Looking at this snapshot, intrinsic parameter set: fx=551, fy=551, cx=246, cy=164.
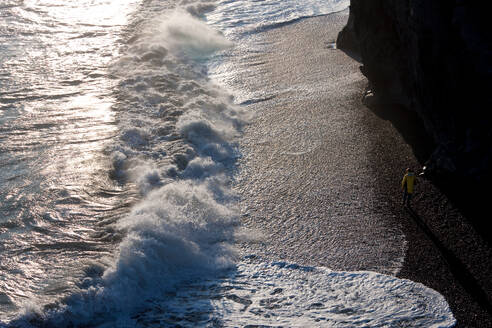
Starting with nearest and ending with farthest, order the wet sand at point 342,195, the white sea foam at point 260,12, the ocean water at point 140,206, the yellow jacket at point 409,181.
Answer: the ocean water at point 140,206 < the wet sand at point 342,195 < the yellow jacket at point 409,181 < the white sea foam at point 260,12

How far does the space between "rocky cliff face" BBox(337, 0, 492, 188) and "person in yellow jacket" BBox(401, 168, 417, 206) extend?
4.11 ft

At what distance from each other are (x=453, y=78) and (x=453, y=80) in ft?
0.15

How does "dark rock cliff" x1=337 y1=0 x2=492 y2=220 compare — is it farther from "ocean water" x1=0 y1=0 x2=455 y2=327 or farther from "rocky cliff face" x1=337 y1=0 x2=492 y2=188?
"ocean water" x1=0 y1=0 x2=455 y2=327

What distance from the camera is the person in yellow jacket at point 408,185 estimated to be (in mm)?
12062

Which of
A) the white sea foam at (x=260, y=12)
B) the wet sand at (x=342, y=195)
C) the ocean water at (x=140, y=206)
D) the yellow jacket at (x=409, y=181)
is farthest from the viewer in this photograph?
the white sea foam at (x=260, y=12)

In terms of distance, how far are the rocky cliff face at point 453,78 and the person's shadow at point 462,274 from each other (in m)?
2.13

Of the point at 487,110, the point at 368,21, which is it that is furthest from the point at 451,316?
the point at 368,21

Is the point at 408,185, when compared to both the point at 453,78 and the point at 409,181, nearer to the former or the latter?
the point at 409,181

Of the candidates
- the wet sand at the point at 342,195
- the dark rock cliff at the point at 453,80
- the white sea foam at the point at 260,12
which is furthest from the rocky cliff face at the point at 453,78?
the white sea foam at the point at 260,12

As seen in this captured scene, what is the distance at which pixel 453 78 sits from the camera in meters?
12.6

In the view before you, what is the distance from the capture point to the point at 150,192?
42.8 ft

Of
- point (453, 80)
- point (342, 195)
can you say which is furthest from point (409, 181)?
point (453, 80)

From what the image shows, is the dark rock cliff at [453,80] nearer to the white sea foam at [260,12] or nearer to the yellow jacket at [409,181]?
the yellow jacket at [409,181]

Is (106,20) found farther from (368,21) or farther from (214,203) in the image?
(214,203)
